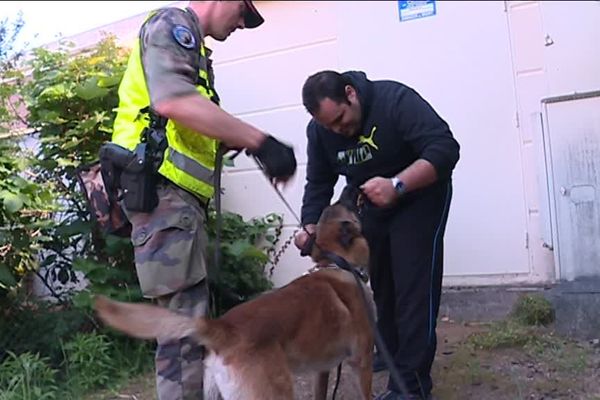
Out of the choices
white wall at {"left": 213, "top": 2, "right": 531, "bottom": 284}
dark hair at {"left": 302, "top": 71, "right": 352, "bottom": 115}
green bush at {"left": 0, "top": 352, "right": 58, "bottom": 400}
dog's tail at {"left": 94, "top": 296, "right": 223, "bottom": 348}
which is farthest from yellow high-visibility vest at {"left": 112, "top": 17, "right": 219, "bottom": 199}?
white wall at {"left": 213, "top": 2, "right": 531, "bottom": 284}

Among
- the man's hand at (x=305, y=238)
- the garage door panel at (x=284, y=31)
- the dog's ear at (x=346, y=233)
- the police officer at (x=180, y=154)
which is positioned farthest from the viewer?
the garage door panel at (x=284, y=31)

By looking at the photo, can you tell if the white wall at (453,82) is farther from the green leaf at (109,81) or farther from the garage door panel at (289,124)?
the green leaf at (109,81)

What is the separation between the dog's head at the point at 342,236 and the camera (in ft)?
12.4

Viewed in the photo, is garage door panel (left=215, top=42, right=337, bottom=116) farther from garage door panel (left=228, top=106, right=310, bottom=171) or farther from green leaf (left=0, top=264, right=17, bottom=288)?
green leaf (left=0, top=264, right=17, bottom=288)

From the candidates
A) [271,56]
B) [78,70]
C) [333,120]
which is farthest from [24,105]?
[333,120]

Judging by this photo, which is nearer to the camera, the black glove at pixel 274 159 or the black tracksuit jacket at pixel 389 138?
the black glove at pixel 274 159

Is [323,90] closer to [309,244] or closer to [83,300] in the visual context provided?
[309,244]

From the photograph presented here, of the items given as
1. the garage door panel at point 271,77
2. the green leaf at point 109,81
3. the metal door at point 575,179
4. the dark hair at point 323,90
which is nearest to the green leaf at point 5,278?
the green leaf at point 109,81

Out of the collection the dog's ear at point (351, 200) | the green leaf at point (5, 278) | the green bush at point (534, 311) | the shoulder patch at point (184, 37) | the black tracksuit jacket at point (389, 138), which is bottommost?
the green bush at point (534, 311)

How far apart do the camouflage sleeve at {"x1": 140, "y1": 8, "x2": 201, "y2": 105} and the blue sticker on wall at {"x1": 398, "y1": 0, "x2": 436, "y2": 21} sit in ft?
10.2

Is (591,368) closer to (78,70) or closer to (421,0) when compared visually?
(421,0)

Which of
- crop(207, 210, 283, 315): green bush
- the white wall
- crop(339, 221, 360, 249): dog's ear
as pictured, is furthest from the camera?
crop(207, 210, 283, 315): green bush

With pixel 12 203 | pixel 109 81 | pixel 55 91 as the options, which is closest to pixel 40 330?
pixel 12 203

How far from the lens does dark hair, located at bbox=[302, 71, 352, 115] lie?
360cm
